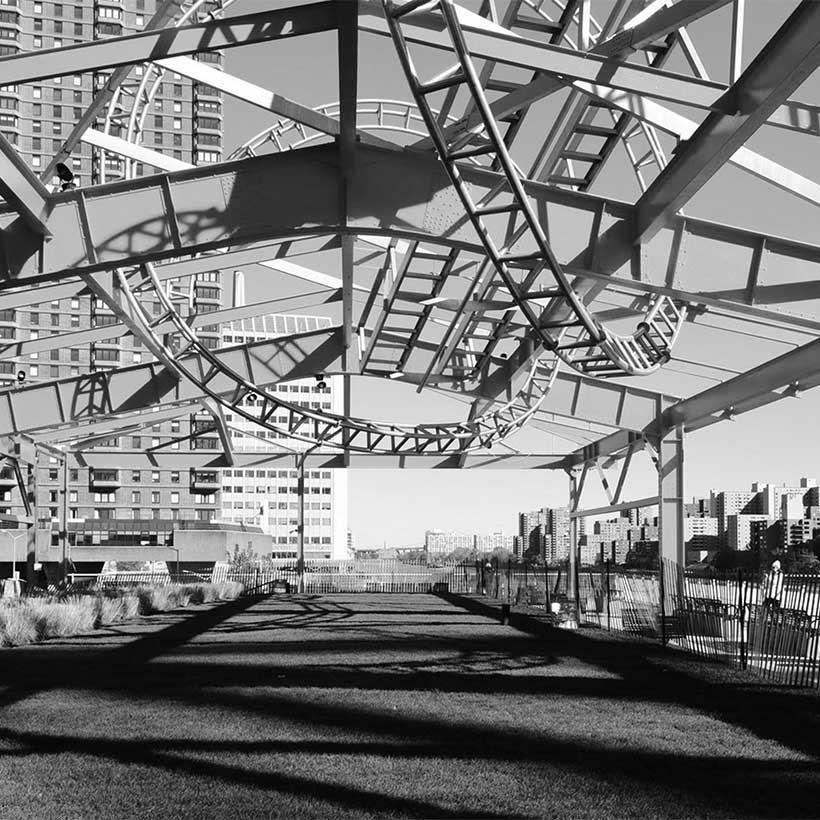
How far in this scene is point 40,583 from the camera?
43281mm

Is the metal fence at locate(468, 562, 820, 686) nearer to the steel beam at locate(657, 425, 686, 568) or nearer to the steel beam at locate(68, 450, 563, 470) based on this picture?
the steel beam at locate(657, 425, 686, 568)

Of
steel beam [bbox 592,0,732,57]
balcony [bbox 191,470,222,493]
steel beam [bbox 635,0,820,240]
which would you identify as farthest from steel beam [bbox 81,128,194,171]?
balcony [bbox 191,470,222,493]

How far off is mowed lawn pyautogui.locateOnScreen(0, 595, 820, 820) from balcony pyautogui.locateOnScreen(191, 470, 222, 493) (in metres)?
89.9

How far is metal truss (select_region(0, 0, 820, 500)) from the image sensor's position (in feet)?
36.8

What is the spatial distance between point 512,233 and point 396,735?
24.0 ft

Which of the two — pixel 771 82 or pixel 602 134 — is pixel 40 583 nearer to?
pixel 602 134

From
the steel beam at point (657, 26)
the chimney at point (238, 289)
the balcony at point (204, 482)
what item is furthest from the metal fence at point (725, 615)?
the balcony at point (204, 482)

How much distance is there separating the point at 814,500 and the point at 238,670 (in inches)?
4617

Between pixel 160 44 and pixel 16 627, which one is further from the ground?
pixel 160 44

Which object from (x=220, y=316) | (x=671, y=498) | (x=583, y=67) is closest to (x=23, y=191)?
(x=583, y=67)

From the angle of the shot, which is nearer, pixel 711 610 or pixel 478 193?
pixel 478 193

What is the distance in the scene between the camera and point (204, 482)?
10956 centimetres

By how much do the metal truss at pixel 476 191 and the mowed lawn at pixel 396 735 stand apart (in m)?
5.17

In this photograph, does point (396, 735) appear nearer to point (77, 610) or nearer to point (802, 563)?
point (77, 610)
